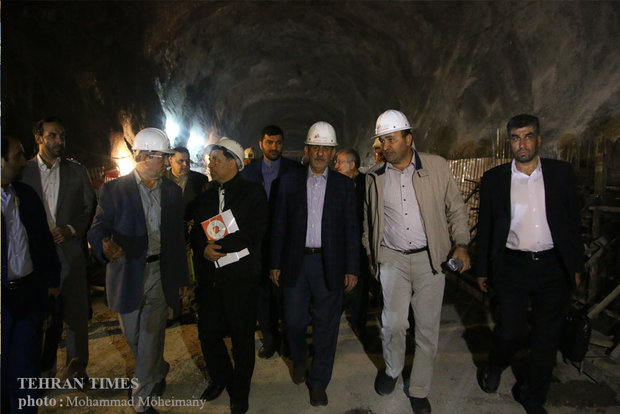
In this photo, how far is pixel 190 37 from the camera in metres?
10.9

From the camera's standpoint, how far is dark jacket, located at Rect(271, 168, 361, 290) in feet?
9.54

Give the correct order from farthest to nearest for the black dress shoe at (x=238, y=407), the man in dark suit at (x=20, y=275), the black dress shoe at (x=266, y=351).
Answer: the black dress shoe at (x=266, y=351)
the black dress shoe at (x=238, y=407)
the man in dark suit at (x=20, y=275)

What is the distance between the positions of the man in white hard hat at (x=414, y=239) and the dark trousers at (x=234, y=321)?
3.72ft

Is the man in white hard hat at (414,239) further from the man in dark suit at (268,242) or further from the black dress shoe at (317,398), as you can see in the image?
the man in dark suit at (268,242)

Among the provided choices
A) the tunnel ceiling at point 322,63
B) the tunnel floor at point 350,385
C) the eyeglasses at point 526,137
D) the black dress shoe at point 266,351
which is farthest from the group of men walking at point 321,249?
the tunnel ceiling at point 322,63

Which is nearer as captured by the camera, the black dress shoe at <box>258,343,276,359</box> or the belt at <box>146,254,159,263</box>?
the belt at <box>146,254,159,263</box>

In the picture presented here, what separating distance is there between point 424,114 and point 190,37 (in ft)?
25.2

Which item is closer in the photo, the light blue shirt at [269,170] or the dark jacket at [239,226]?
the dark jacket at [239,226]

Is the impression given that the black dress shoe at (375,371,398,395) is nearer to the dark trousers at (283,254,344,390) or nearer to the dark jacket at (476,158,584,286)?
the dark trousers at (283,254,344,390)

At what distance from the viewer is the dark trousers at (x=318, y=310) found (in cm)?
295

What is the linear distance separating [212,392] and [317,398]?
0.91 meters

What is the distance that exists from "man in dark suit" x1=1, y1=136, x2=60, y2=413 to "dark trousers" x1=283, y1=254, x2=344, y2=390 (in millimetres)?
1798

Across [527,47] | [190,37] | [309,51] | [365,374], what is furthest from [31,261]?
[309,51]

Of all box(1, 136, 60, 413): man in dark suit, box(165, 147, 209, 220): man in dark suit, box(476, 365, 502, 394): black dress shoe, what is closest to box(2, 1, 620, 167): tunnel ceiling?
box(165, 147, 209, 220): man in dark suit
